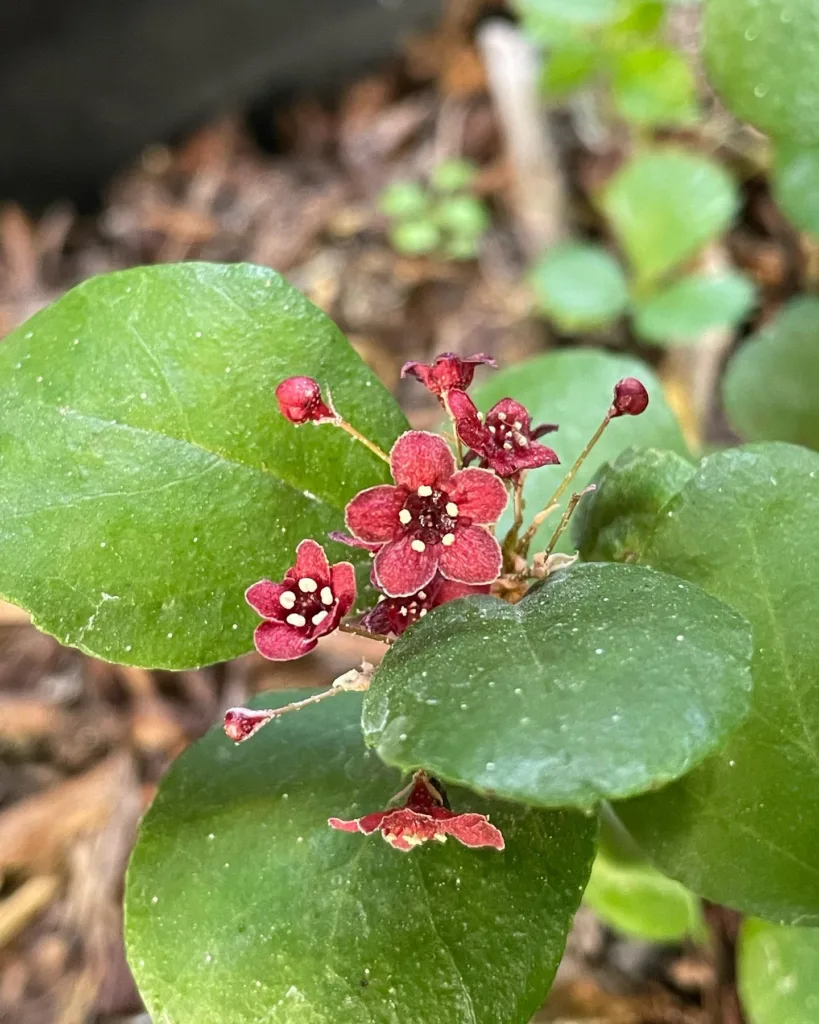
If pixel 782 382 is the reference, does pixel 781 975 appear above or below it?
below

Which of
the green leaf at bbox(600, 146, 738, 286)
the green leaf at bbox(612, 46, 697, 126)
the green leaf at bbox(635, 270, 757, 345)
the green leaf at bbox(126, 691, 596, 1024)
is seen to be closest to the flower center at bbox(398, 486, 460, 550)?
the green leaf at bbox(126, 691, 596, 1024)

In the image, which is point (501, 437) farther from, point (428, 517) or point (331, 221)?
point (331, 221)

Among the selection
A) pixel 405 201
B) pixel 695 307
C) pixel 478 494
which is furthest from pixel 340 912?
pixel 405 201

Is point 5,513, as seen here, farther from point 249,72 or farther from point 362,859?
point 249,72

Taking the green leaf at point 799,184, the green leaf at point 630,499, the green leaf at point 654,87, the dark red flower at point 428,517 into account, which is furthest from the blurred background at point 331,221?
the dark red flower at point 428,517

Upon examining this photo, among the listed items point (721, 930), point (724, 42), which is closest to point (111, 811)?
point (721, 930)

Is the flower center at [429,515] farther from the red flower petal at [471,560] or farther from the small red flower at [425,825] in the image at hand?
the small red flower at [425,825]

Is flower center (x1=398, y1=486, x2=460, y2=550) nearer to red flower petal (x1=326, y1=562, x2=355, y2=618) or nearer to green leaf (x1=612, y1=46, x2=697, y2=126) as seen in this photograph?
red flower petal (x1=326, y1=562, x2=355, y2=618)
